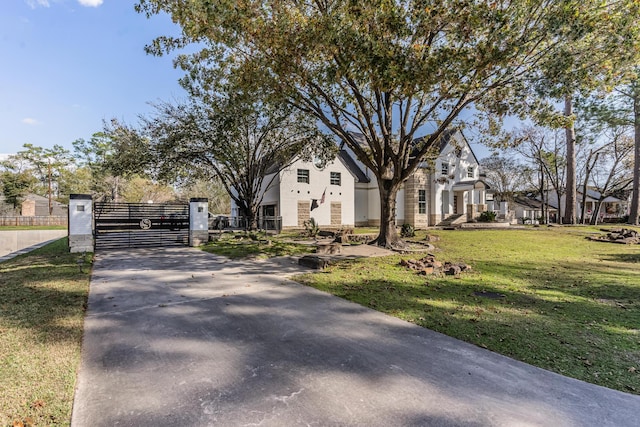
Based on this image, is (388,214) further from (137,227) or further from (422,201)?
(422,201)

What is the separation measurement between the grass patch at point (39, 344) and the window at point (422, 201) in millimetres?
24586

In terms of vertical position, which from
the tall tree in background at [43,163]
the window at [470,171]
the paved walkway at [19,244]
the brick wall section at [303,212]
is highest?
the tall tree in background at [43,163]

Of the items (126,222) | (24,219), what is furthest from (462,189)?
(24,219)

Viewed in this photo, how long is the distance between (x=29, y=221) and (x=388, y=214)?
43071 mm

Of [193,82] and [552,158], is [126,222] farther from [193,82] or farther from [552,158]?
[552,158]

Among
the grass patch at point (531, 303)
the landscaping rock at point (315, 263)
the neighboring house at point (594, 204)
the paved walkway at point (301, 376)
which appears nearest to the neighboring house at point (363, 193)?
the landscaping rock at point (315, 263)

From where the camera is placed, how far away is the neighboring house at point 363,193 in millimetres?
24094

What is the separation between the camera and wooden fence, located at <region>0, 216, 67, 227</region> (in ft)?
114

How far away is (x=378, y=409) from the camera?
8.48 ft

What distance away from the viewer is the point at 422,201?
2761cm

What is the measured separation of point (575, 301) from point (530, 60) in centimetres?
758

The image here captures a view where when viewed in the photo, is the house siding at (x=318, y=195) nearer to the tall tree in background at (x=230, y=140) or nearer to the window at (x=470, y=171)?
the tall tree in background at (x=230, y=140)

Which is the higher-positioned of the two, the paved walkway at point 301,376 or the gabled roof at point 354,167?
the gabled roof at point 354,167

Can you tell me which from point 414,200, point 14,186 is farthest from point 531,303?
point 14,186
